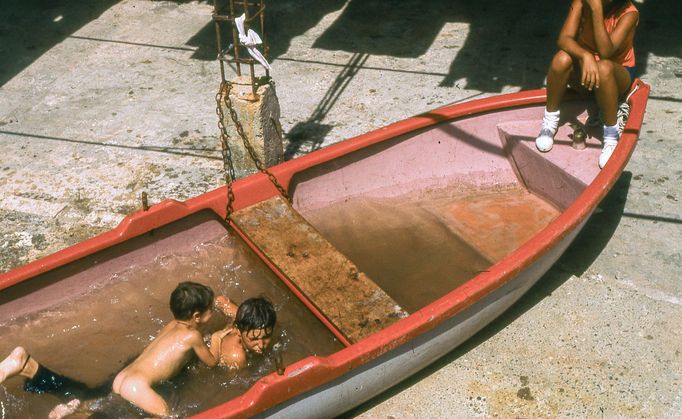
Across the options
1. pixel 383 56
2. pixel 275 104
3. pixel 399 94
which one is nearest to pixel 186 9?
pixel 383 56

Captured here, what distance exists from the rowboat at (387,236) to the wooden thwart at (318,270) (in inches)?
0.5

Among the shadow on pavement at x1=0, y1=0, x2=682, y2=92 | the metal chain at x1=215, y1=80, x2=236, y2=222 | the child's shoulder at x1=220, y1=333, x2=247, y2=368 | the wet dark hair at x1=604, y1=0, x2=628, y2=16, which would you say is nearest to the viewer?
the child's shoulder at x1=220, y1=333, x2=247, y2=368

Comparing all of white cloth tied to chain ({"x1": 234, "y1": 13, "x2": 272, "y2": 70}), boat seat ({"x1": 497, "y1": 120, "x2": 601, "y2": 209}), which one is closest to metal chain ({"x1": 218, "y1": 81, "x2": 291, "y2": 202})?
white cloth tied to chain ({"x1": 234, "y1": 13, "x2": 272, "y2": 70})

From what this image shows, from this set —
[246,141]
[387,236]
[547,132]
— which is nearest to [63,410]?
[246,141]

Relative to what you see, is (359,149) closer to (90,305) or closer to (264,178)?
(264,178)

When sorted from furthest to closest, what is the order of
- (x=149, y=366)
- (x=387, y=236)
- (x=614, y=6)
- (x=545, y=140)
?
(x=545, y=140)
(x=387, y=236)
(x=614, y=6)
(x=149, y=366)

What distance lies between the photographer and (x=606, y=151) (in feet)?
21.6

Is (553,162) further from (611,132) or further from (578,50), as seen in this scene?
(578,50)

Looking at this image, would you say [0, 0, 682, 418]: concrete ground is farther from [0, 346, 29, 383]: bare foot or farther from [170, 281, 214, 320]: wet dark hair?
[0, 346, 29, 383]: bare foot

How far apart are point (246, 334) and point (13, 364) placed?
55.2 inches

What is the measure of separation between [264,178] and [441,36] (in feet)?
15.1

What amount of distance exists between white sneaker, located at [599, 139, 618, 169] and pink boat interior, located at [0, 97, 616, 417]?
0.34ft

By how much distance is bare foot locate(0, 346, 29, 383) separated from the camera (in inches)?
192

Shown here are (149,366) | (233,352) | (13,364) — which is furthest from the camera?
(233,352)
